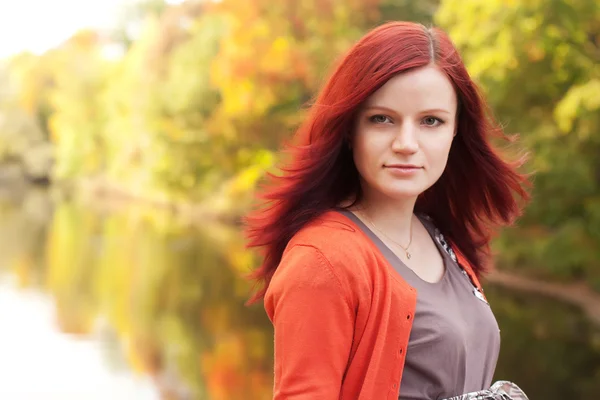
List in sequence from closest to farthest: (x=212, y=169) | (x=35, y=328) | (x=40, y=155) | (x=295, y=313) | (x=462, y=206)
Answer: (x=295, y=313), (x=462, y=206), (x=35, y=328), (x=212, y=169), (x=40, y=155)

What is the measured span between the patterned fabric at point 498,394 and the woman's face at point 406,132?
0.45 meters

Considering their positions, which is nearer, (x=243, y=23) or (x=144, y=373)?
(x=144, y=373)

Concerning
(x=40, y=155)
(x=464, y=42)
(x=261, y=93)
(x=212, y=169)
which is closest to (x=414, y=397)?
(x=464, y=42)

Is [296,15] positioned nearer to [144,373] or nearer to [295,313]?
[144,373]

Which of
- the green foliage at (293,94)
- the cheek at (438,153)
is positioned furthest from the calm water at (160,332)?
the cheek at (438,153)

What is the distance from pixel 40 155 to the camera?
5403 centimetres

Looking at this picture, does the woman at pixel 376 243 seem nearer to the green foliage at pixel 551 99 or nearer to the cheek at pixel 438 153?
the cheek at pixel 438 153

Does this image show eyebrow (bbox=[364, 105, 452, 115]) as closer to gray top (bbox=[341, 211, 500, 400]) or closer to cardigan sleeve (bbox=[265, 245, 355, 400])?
gray top (bbox=[341, 211, 500, 400])

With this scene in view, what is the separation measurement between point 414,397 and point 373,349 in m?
0.18

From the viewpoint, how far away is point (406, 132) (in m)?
1.73

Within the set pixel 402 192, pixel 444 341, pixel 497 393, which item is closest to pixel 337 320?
pixel 444 341

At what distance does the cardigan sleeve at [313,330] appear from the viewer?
154 centimetres

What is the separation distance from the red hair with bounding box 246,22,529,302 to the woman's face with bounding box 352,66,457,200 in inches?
1.1

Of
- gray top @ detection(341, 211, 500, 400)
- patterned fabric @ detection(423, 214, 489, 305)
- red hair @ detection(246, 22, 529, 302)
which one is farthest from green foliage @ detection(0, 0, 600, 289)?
gray top @ detection(341, 211, 500, 400)
